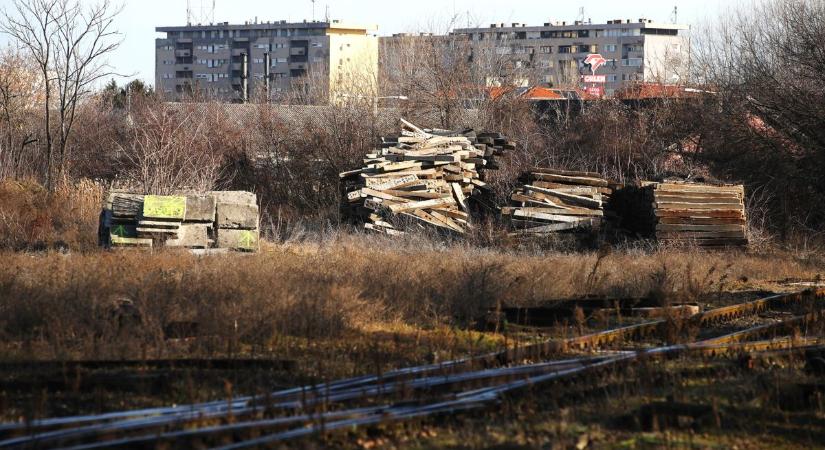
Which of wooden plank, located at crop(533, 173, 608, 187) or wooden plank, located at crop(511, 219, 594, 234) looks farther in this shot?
wooden plank, located at crop(533, 173, 608, 187)

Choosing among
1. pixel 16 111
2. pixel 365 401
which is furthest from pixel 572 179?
pixel 16 111

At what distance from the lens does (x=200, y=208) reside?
15672mm

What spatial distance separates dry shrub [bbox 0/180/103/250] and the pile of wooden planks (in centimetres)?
537

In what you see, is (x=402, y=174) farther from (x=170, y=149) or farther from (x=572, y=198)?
(x=170, y=149)

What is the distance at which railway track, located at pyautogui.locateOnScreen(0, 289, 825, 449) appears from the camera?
17.5 feet

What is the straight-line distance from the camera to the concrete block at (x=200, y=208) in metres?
15.6

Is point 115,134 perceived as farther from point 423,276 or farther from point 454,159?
point 423,276

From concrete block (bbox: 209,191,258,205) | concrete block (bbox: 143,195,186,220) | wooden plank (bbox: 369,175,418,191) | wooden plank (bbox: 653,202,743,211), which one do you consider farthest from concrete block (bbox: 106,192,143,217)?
wooden plank (bbox: 653,202,743,211)

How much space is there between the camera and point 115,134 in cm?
3278

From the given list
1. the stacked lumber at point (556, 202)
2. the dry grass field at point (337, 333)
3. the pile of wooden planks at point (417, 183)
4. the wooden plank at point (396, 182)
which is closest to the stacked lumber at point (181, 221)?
the dry grass field at point (337, 333)

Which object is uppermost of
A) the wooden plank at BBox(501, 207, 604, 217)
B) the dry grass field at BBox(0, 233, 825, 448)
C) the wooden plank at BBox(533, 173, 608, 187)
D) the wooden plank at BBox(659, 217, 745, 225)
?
the wooden plank at BBox(533, 173, 608, 187)

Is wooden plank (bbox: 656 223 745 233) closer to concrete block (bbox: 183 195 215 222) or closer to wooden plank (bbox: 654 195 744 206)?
wooden plank (bbox: 654 195 744 206)

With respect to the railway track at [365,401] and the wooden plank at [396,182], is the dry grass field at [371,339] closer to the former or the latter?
the railway track at [365,401]

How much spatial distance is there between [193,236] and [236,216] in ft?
2.54
